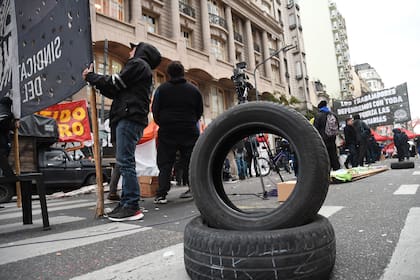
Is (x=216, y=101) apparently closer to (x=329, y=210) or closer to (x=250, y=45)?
(x=250, y=45)

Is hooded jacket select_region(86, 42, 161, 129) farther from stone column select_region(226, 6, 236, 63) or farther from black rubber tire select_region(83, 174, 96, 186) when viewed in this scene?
stone column select_region(226, 6, 236, 63)

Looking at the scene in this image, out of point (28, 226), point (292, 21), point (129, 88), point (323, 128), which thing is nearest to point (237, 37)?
point (292, 21)

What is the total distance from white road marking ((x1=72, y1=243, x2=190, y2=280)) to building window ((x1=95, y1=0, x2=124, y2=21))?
56.5 ft

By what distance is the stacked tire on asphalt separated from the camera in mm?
1270

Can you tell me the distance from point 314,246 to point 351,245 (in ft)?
2.35

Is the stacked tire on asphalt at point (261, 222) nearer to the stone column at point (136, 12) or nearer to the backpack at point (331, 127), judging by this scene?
the backpack at point (331, 127)

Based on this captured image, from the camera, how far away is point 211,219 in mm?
1556

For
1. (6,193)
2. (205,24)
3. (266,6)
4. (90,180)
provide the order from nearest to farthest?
(6,193) → (90,180) → (205,24) → (266,6)

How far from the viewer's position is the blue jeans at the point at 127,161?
331cm

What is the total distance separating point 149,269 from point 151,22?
20.9 m

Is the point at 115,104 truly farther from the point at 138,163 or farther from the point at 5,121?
the point at 138,163

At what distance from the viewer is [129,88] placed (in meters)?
3.40

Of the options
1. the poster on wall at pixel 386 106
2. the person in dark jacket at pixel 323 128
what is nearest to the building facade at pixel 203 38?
the person in dark jacket at pixel 323 128

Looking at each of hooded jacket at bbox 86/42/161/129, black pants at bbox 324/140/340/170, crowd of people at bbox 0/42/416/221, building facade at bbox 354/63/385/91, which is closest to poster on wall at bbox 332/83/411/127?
black pants at bbox 324/140/340/170
